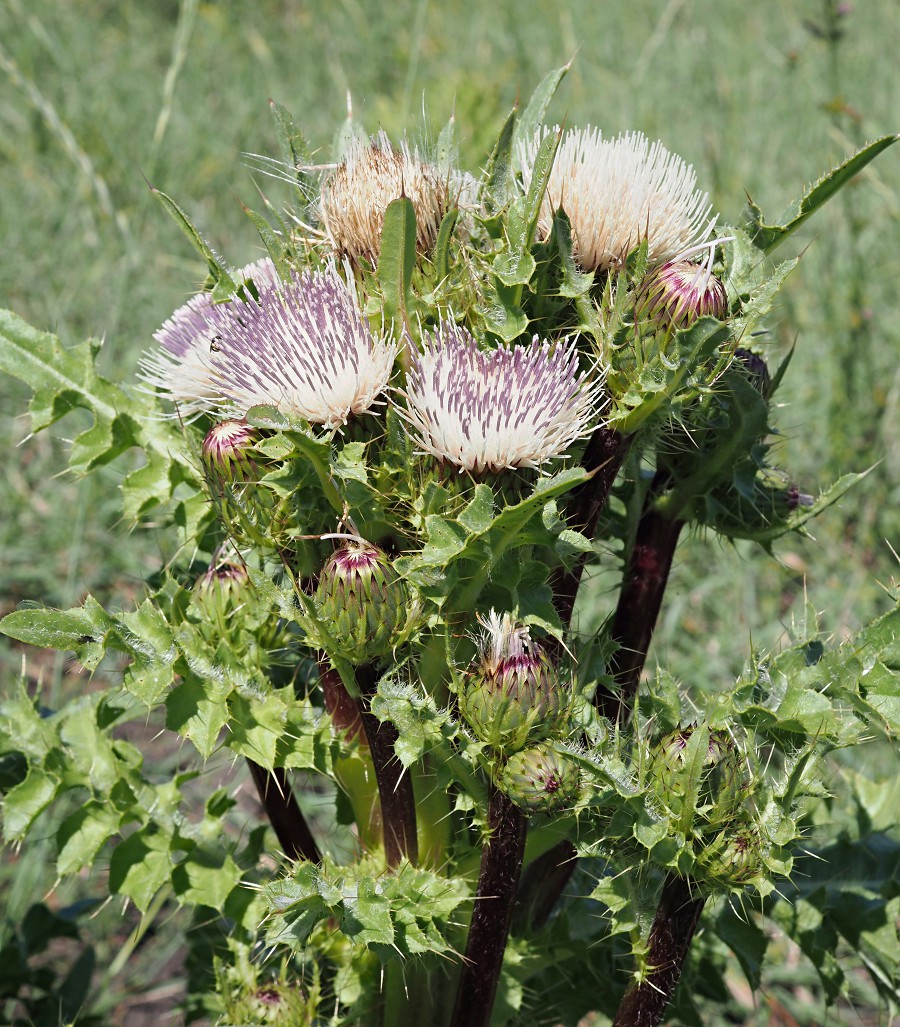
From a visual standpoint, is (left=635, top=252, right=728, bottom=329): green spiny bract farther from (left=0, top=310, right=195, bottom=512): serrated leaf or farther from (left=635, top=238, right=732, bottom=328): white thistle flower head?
(left=0, top=310, right=195, bottom=512): serrated leaf

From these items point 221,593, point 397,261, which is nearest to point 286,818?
point 221,593

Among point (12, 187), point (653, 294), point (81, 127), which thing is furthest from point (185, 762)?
point (81, 127)

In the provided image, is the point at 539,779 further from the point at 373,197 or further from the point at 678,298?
the point at 373,197

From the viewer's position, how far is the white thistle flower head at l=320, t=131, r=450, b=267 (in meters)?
1.65

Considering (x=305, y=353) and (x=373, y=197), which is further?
(x=373, y=197)

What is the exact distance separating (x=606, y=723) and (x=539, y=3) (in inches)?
290

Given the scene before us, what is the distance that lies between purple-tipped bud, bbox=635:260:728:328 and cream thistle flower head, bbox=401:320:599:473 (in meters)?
0.16

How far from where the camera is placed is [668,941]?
1672 millimetres

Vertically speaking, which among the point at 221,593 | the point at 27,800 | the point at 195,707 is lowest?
the point at 27,800

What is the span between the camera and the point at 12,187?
18.6ft

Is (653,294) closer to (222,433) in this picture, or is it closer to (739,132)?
(222,433)

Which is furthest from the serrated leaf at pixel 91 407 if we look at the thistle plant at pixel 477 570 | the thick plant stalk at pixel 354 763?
the thick plant stalk at pixel 354 763

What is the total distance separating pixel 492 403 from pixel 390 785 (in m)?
0.68

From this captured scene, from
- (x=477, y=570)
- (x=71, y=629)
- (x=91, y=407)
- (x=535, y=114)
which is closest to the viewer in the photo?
(x=477, y=570)
